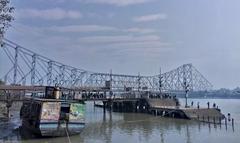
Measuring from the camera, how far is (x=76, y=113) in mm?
43844

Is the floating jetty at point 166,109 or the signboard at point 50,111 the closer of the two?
the signboard at point 50,111

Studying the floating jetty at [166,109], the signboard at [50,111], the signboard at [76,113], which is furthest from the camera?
the floating jetty at [166,109]

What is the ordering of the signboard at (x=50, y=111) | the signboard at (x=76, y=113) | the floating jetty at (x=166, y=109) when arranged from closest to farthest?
the signboard at (x=50, y=111)
the signboard at (x=76, y=113)
the floating jetty at (x=166, y=109)

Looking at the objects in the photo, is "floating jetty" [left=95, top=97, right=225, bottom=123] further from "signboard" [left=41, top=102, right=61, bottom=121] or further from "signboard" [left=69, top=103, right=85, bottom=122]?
"signboard" [left=41, top=102, right=61, bottom=121]

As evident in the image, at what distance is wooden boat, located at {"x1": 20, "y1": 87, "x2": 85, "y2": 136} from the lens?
41.6m

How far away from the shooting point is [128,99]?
93.6 meters

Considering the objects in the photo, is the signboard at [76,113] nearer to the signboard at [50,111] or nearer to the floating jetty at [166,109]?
the signboard at [50,111]

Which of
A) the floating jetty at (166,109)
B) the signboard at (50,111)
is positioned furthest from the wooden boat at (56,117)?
the floating jetty at (166,109)

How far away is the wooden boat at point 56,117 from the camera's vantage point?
41625 mm

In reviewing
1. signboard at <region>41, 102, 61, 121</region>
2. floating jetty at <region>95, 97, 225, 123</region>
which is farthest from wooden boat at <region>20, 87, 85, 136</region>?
floating jetty at <region>95, 97, 225, 123</region>

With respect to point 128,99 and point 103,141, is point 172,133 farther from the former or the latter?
point 128,99

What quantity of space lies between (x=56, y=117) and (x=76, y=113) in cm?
278

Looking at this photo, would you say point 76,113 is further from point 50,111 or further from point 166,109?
point 166,109

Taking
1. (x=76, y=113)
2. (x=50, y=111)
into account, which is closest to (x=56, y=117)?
(x=50, y=111)
